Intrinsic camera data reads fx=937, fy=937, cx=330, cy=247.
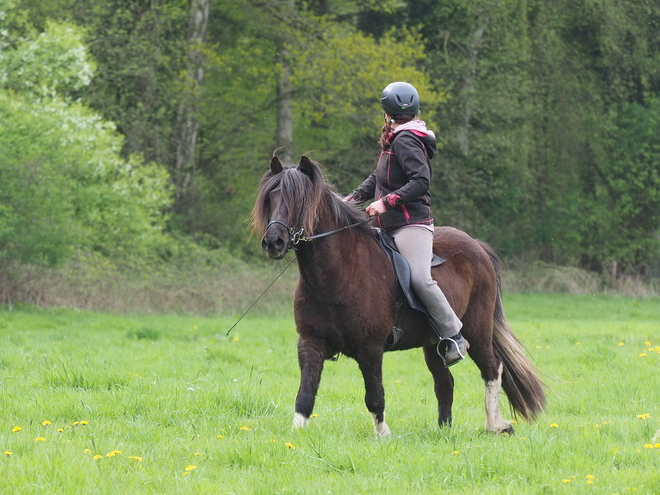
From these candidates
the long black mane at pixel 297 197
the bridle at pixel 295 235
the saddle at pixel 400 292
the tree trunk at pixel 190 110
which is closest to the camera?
the bridle at pixel 295 235

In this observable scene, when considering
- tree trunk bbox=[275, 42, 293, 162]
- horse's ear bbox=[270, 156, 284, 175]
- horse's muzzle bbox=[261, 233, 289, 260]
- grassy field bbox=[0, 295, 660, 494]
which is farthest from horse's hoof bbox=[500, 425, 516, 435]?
tree trunk bbox=[275, 42, 293, 162]

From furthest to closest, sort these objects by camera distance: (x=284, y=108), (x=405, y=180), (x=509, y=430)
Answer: (x=284, y=108) → (x=509, y=430) → (x=405, y=180)

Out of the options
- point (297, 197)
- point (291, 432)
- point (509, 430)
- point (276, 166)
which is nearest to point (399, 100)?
point (276, 166)

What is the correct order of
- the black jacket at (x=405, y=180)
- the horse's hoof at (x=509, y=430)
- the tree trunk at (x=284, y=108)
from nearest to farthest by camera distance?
the black jacket at (x=405, y=180), the horse's hoof at (x=509, y=430), the tree trunk at (x=284, y=108)

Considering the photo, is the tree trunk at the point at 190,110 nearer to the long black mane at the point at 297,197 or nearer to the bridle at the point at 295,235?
the long black mane at the point at 297,197

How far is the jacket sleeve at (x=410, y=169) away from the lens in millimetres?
7141

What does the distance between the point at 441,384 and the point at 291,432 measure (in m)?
1.91

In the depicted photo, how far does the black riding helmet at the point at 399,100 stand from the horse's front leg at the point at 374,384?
6.29ft

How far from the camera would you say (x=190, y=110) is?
106 ft

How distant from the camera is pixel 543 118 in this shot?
39.2 meters

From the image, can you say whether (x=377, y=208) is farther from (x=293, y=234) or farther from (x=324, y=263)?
(x=293, y=234)

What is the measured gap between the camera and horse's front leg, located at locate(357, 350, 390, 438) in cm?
705

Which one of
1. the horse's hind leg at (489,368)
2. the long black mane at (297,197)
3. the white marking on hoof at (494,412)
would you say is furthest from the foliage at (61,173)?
the long black mane at (297,197)

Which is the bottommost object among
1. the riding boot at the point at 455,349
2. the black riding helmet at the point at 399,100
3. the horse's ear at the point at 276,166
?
the riding boot at the point at 455,349
